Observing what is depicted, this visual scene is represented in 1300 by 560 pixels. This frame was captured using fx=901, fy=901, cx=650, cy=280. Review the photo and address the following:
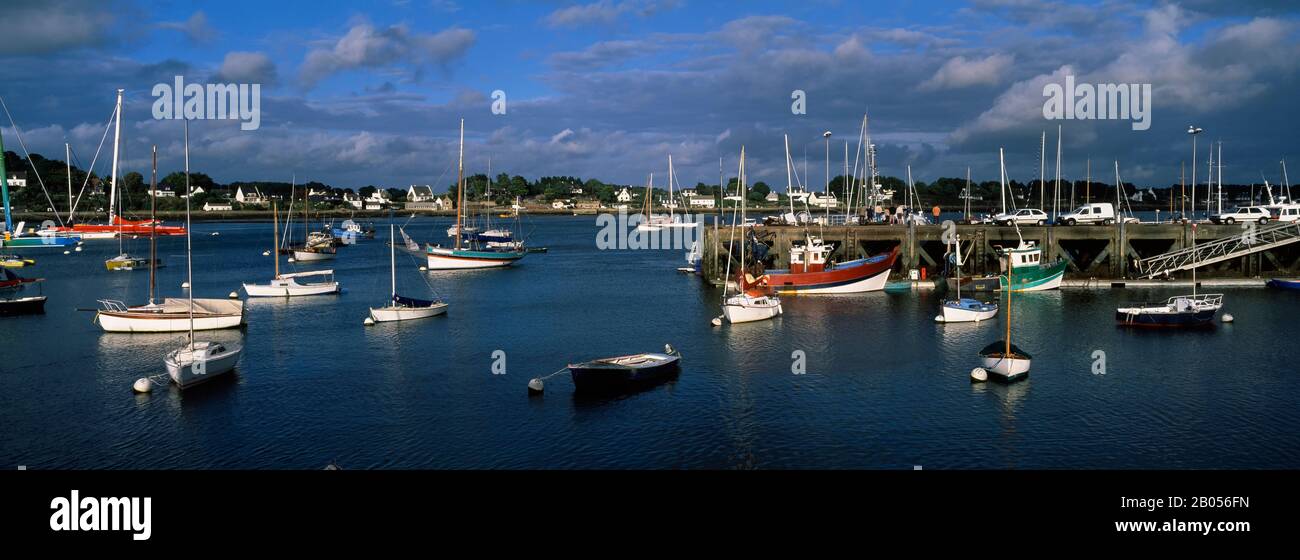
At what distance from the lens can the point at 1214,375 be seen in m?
34.4

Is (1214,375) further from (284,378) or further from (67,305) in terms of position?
(67,305)

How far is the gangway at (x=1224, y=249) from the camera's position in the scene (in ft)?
200

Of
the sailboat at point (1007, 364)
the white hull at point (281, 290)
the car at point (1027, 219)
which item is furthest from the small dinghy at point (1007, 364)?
the white hull at point (281, 290)

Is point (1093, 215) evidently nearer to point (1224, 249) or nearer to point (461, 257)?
point (1224, 249)

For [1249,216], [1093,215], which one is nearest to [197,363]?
[1093,215]

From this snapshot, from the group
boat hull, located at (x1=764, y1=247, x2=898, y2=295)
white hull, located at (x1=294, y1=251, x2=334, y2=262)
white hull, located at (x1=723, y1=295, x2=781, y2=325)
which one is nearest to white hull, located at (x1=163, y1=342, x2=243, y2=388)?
white hull, located at (x1=723, y1=295, x2=781, y2=325)

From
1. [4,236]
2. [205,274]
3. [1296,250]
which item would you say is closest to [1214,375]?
[1296,250]

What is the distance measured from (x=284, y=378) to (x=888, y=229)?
45.3m

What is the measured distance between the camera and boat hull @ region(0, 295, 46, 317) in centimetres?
5209

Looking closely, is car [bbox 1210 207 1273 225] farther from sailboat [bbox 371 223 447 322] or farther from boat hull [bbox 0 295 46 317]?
boat hull [bbox 0 295 46 317]

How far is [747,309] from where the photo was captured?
157 ft

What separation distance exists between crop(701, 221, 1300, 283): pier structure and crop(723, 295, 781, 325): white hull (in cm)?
1659

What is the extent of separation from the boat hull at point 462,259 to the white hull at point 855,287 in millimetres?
37159

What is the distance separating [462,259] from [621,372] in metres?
55.6
